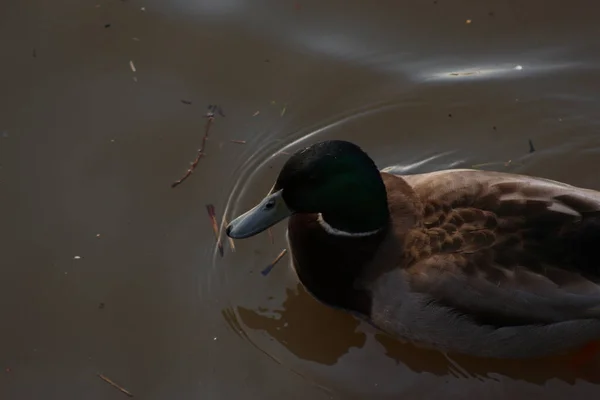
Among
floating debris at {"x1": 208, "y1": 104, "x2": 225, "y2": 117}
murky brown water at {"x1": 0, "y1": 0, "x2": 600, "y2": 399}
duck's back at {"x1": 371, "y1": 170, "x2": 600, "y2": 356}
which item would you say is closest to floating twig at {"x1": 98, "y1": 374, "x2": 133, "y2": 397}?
murky brown water at {"x1": 0, "y1": 0, "x2": 600, "y2": 399}

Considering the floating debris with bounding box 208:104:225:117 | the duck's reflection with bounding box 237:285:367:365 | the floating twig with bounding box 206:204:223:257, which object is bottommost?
the duck's reflection with bounding box 237:285:367:365

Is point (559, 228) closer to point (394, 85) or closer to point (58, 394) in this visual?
point (394, 85)

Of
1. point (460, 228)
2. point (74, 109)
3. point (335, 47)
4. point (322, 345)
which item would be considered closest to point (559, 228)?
point (460, 228)

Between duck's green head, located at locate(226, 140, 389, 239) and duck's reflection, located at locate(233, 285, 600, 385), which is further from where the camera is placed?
duck's reflection, located at locate(233, 285, 600, 385)

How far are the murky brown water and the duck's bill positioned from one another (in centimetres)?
65

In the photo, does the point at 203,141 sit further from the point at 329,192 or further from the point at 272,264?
the point at 329,192

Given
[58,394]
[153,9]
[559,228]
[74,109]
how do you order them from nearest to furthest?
1. [559,228]
2. [58,394]
3. [74,109]
4. [153,9]

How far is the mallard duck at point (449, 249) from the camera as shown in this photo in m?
4.26

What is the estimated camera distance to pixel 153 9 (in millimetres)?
6395

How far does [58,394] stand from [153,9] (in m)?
2.95

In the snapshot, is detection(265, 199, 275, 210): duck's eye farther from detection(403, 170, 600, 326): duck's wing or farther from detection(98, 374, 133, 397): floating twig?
detection(98, 374, 133, 397): floating twig

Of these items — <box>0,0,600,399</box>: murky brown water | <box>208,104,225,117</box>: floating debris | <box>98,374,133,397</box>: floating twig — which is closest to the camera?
<box>98,374,133,397</box>: floating twig

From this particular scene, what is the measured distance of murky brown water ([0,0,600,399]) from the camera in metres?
4.86

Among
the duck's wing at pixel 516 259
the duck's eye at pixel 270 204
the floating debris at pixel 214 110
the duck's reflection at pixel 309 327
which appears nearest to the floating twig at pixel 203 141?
the floating debris at pixel 214 110
